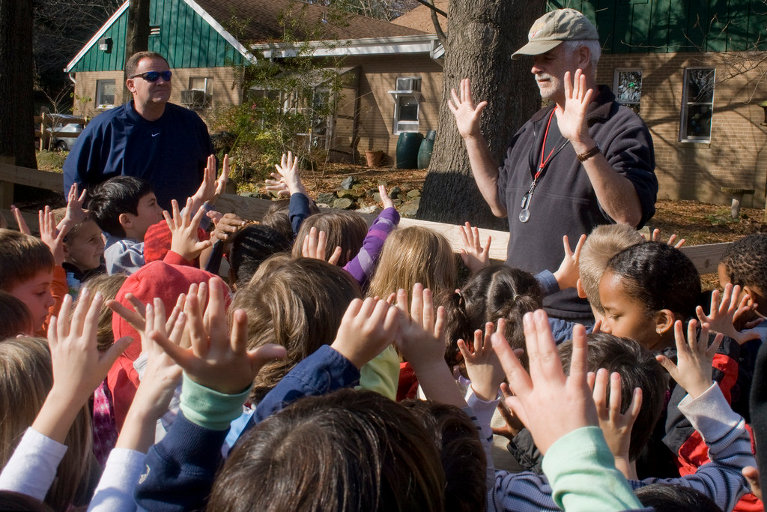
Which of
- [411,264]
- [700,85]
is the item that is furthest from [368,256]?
[700,85]

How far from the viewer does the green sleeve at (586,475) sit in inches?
49.6

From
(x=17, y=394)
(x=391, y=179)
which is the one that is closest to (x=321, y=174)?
(x=391, y=179)

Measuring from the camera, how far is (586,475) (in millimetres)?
1274

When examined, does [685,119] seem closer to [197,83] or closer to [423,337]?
[197,83]

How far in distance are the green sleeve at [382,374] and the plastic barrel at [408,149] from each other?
713 inches

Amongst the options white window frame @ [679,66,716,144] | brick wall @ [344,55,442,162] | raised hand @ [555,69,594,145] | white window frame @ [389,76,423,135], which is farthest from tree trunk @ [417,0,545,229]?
white window frame @ [389,76,423,135]

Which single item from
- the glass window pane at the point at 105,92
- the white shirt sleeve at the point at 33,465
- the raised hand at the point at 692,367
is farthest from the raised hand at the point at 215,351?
the glass window pane at the point at 105,92

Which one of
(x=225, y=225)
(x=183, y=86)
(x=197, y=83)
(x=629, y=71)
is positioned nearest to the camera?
(x=225, y=225)

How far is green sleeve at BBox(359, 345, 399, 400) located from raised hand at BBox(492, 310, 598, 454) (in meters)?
0.74

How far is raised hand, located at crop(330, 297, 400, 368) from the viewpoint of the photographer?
1740mm

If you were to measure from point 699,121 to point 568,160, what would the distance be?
15.7 m

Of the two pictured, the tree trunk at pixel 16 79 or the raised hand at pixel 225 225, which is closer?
the raised hand at pixel 225 225

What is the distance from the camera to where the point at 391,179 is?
16516 mm

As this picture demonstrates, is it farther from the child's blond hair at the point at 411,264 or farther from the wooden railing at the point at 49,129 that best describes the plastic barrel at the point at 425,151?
the child's blond hair at the point at 411,264
